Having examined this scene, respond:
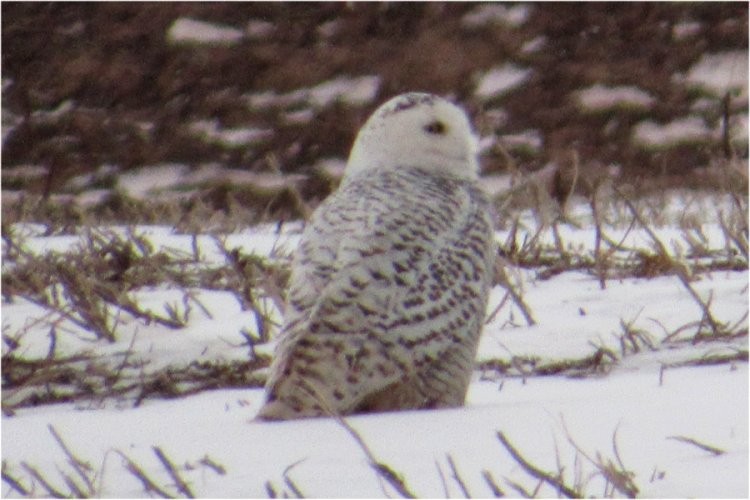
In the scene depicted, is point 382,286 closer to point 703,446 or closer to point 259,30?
point 703,446

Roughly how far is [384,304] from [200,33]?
7.30 meters

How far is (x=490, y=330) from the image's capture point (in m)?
4.99

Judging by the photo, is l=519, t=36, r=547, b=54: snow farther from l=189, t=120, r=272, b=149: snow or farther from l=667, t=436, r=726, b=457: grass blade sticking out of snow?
l=667, t=436, r=726, b=457: grass blade sticking out of snow

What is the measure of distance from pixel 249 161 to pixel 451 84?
56.3 inches

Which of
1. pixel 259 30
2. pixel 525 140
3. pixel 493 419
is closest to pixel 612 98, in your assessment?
pixel 525 140

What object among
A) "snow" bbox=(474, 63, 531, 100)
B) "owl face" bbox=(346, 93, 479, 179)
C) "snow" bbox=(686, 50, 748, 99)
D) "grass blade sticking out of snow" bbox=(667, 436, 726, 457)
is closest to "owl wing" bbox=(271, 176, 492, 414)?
"owl face" bbox=(346, 93, 479, 179)

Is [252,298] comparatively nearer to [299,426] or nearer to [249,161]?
[299,426]

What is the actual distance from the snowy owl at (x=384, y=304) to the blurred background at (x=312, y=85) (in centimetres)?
627

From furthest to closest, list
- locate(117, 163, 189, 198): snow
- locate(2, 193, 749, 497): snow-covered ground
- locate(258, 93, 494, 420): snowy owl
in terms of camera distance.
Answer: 1. locate(117, 163, 189, 198): snow
2. locate(258, 93, 494, 420): snowy owl
3. locate(2, 193, 749, 497): snow-covered ground

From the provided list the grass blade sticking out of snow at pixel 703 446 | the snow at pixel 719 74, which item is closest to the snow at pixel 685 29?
the snow at pixel 719 74

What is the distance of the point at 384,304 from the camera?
3867mm

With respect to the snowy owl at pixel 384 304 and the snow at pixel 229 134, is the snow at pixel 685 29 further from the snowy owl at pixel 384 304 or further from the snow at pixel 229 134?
the snowy owl at pixel 384 304

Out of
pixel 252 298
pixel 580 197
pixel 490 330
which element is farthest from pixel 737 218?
pixel 580 197

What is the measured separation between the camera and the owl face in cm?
462
